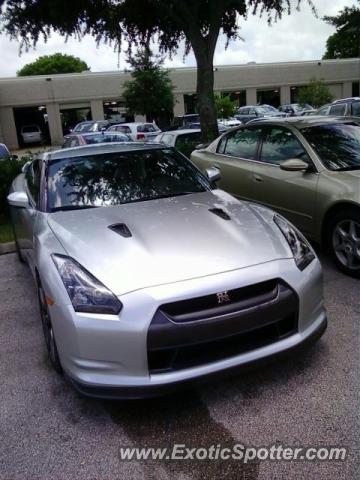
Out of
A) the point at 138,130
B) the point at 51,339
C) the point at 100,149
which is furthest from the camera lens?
the point at 138,130

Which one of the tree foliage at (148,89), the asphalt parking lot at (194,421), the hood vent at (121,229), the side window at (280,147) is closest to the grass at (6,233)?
the asphalt parking lot at (194,421)

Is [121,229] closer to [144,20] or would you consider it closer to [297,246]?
[297,246]

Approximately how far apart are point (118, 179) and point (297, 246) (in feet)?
5.59

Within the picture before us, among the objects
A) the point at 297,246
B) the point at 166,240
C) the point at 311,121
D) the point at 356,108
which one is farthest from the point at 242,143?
the point at 356,108

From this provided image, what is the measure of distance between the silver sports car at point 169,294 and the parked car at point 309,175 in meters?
1.35

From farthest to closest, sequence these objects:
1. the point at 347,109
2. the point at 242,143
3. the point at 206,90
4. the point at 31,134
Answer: the point at 31,134 → the point at 347,109 → the point at 206,90 → the point at 242,143

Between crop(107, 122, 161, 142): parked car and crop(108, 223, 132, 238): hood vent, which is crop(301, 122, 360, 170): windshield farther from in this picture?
crop(107, 122, 161, 142): parked car

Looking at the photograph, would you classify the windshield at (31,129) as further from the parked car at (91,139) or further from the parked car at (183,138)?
the parked car at (183,138)

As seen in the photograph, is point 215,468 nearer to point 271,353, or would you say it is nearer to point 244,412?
point 244,412

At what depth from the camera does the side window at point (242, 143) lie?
5801 millimetres

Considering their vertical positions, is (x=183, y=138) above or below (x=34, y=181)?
below

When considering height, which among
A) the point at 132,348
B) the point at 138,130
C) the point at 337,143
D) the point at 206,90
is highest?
the point at 206,90

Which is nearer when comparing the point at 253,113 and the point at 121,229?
the point at 121,229

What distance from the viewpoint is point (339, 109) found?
1686 centimetres
